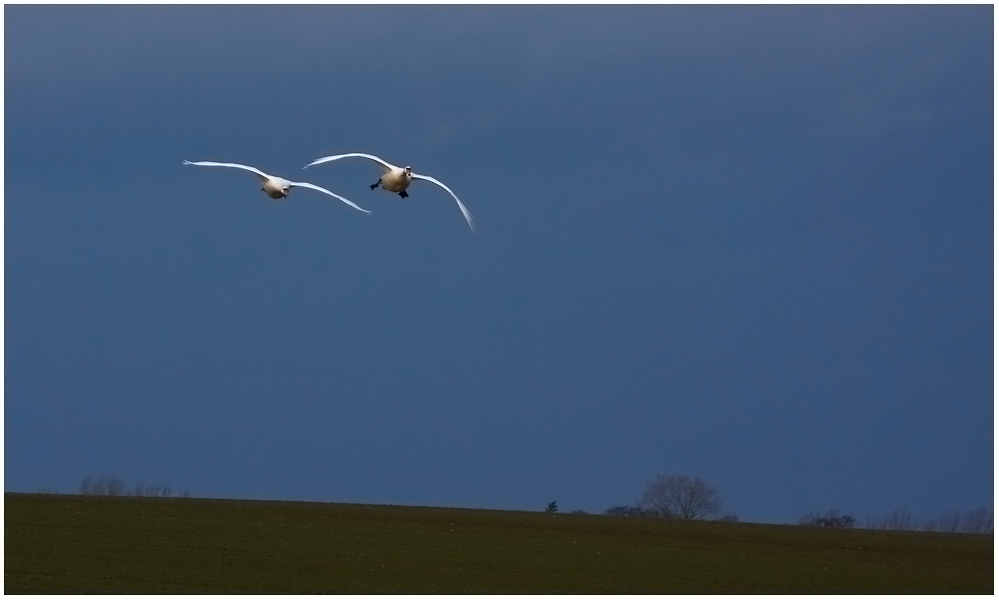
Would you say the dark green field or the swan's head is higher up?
the swan's head

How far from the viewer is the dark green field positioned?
129 ft

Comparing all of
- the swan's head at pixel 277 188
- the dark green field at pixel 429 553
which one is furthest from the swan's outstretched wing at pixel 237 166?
the dark green field at pixel 429 553

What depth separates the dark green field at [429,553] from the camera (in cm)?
3928

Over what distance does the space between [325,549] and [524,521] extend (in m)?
9.30

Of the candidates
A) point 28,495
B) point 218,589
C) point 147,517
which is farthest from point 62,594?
point 28,495

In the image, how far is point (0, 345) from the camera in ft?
124

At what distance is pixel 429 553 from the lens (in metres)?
43.8

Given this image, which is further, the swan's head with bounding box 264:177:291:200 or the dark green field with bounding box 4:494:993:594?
the dark green field with bounding box 4:494:993:594

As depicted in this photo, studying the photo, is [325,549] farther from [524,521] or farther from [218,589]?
[524,521]

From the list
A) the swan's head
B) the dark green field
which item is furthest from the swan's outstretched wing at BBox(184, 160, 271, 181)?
the dark green field

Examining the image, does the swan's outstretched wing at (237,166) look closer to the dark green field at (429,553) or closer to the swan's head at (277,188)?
the swan's head at (277,188)

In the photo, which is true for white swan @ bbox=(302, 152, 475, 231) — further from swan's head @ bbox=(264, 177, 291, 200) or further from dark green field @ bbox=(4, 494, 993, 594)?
dark green field @ bbox=(4, 494, 993, 594)

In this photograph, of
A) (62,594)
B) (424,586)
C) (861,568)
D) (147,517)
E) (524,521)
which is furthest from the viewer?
(524,521)

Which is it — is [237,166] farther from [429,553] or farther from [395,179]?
[429,553]
